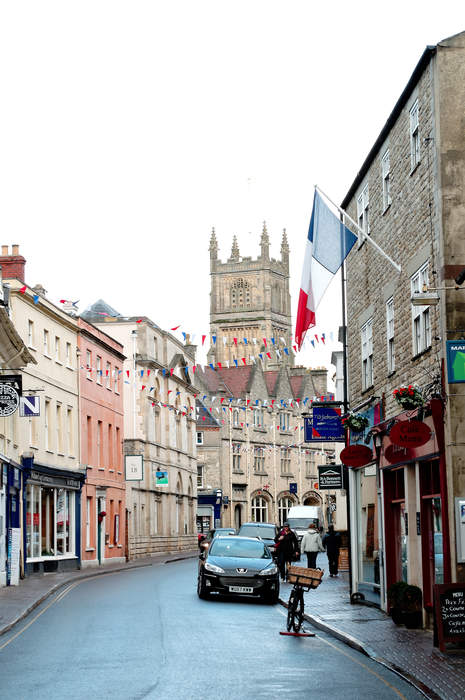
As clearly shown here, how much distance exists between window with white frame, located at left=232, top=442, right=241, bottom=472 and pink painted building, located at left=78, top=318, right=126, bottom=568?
45.5m

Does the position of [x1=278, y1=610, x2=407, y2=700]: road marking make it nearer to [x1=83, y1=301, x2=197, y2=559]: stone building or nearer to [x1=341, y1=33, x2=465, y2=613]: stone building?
[x1=341, y1=33, x2=465, y2=613]: stone building

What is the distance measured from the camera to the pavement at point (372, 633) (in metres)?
13.2

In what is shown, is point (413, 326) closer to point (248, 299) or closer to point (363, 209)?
point (363, 209)

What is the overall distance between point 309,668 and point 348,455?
900 centimetres

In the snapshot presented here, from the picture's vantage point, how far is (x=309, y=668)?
47.2 ft

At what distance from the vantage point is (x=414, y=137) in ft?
66.1

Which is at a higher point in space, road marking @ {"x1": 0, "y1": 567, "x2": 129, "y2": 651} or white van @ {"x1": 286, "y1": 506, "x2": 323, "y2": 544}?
white van @ {"x1": 286, "y1": 506, "x2": 323, "y2": 544}

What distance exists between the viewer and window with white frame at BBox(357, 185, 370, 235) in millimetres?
24906

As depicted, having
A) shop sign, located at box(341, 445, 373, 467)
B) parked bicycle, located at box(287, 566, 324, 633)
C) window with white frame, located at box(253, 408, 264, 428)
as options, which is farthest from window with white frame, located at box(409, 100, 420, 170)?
window with white frame, located at box(253, 408, 264, 428)

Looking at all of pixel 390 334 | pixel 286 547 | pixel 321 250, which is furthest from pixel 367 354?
pixel 286 547

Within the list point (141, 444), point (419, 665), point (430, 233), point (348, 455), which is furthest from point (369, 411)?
point (141, 444)

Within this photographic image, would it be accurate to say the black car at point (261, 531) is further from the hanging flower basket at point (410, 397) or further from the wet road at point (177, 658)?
the hanging flower basket at point (410, 397)

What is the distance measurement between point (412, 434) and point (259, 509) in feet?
300

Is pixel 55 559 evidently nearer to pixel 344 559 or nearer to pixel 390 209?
pixel 344 559
